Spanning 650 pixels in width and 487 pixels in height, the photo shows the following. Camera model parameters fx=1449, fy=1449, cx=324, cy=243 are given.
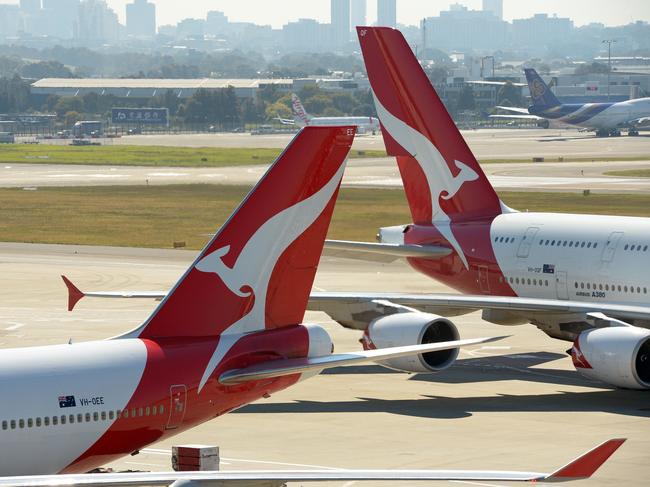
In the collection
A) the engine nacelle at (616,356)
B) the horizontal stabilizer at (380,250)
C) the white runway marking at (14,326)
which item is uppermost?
the horizontal stabilizer at (380,250)

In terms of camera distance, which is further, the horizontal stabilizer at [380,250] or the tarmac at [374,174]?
the tarmac at [374,174]

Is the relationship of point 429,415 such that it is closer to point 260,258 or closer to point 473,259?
point 260,258

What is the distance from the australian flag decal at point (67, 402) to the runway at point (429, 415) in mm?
6159

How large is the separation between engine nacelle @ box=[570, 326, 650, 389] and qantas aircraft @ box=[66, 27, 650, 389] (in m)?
0.04

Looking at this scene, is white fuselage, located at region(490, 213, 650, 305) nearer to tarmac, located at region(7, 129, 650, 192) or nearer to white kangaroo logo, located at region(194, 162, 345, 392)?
white kangaroo logo, located at region(194, 162, 345, 392)

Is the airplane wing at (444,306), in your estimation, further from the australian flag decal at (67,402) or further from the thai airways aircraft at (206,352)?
the australian flag decal at (67,402)

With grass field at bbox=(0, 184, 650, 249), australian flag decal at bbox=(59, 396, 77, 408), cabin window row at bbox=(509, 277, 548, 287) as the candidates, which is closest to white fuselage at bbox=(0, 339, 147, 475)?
australian flag decal at bbox=(59, 396, 77, 408)

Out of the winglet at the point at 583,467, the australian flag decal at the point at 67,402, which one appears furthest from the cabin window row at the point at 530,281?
the winglet at the point at 583,467

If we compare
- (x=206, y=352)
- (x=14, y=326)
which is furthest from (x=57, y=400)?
(x=14, y=326)

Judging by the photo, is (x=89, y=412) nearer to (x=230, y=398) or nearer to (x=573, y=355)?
(x=230, y=398)

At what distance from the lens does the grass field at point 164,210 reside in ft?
276

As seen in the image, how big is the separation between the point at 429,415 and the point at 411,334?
3367 millimetres

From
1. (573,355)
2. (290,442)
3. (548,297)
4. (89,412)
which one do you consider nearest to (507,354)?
(548,297)

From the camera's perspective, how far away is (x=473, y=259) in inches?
1834
